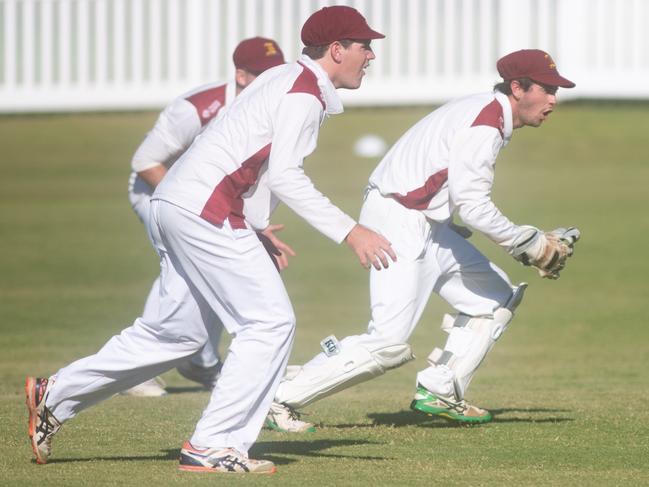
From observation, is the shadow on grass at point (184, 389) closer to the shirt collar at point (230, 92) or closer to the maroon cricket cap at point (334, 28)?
the shirt collar at point (230, 92)

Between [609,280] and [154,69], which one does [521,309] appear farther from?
[154,69]

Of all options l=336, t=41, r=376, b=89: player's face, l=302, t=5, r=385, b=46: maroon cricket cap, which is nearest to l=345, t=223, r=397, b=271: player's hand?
l=336, t=41, r=376, b=89: player's face

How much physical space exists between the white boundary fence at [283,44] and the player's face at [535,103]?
16363 millimetres

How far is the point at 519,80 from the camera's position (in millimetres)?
8031

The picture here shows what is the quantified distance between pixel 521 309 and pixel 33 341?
5.03m

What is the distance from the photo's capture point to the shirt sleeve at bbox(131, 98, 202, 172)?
9.77 meters

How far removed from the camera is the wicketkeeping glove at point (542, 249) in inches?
315

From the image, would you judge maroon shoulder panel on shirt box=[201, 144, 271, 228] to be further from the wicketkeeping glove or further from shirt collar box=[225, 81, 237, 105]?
shirt collar box=[225, 81, 237, 105]

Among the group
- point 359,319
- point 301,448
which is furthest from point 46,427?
point 359,319

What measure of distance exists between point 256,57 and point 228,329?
3172 mm

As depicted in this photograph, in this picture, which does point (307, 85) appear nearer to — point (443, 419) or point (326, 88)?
point (326, 88)

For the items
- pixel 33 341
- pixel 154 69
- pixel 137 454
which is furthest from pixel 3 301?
pixel 154 69

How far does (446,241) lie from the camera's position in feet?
27.5

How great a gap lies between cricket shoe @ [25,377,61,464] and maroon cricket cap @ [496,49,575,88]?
2.94m
